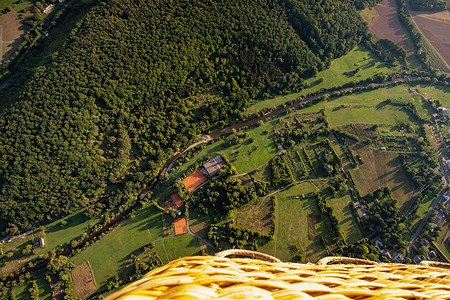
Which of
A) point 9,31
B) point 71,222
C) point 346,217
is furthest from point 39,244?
point 346,217

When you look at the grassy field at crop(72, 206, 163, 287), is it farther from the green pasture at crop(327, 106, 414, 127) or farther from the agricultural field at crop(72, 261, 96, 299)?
the green pasture at crop(327, 106, 414, 127)

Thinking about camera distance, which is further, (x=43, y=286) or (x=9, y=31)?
(x=9, y=31)

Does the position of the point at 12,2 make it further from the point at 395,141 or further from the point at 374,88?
the point at 395,141

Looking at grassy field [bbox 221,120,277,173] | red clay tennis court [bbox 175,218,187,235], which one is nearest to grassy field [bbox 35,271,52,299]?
red clay tennis court [bbox 175,218,187,235]

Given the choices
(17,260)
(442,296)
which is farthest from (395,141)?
(17,260)

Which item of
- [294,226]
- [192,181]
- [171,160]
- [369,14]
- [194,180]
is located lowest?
[294,226]

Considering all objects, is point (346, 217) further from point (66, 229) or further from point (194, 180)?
point (66, 229)
